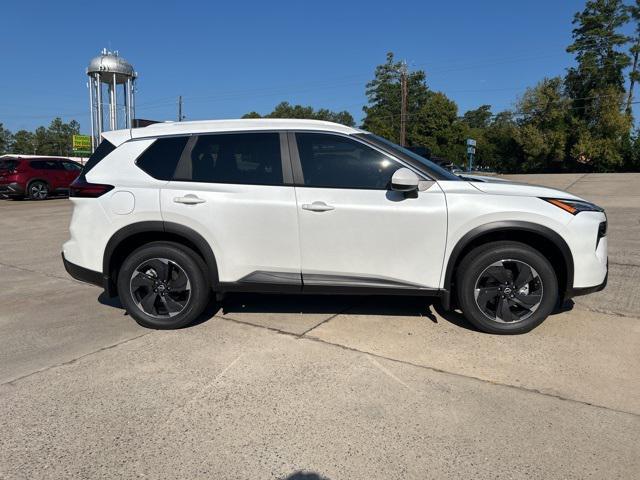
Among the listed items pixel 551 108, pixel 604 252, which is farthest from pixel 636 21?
pixel 604 252

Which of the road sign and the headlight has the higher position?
the road sign

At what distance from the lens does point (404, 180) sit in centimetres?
370

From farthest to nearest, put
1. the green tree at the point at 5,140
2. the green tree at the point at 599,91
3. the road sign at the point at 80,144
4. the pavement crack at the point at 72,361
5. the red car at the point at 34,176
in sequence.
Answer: the green tree at the point at 5,140 → the road sign at the point at 80,144 → the green tree at the point at 599,91 → the red car at the point at 34,176 → the pavement crack at the point at 72,361

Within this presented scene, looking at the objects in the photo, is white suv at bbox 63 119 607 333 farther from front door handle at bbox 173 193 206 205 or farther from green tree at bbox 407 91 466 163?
green tree at bbox 407 91 466 163

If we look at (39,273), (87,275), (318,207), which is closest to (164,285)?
(87,275)

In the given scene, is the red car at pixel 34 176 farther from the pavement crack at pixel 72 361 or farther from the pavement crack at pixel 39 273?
the pavement crack at pixel 72 361

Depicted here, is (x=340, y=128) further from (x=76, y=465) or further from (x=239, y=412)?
(x=76, y=465)

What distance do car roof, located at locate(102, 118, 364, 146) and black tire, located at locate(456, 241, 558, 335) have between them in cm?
151

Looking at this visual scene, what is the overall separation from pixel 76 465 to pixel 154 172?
→ 2461 mm

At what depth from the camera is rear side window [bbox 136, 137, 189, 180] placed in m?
4.16

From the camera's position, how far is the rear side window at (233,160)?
13.4ft

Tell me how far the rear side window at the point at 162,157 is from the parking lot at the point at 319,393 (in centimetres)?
142

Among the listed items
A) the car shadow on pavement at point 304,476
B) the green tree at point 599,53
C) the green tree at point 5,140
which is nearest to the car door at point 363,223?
the car shadow on pavement at point 304,476

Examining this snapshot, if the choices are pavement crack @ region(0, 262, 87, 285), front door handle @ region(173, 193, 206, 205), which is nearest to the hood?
front door handle @ region(173, 193, 206, 205)
